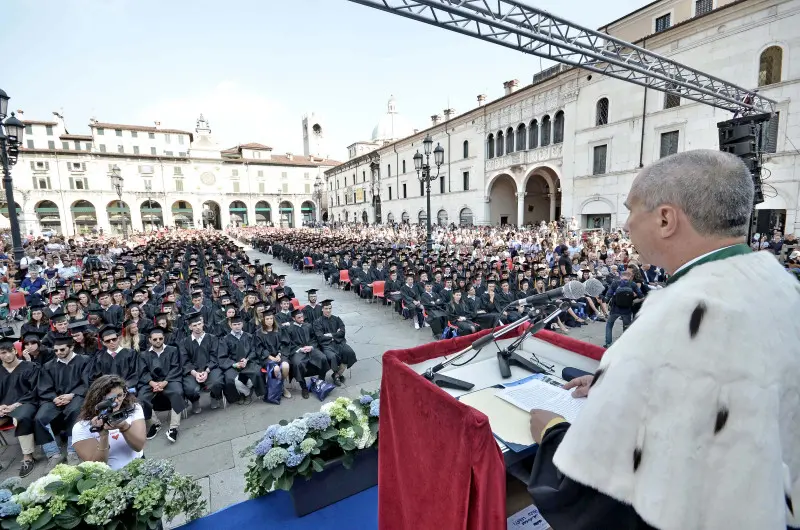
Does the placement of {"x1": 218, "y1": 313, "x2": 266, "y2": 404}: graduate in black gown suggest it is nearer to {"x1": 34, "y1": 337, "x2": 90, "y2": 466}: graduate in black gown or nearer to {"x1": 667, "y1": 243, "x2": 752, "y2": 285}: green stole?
{"x1": 34, "y1": 337, "x2": 90, "y2": 466}: graduate in black gown

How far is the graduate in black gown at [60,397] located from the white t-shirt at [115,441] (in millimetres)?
1747

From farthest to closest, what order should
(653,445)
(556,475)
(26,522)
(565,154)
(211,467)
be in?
(565,154) → (211,467) → (26,522) → (556,475) → (653,445)

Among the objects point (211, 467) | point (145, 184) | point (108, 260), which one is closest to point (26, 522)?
point (211, 467)

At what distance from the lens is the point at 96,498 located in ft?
7.73

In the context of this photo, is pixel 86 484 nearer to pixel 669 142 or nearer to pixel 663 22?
pixel 669 142

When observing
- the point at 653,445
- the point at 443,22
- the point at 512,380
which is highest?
the point at 443,22

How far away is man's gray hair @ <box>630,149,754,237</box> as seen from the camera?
1.12 metres

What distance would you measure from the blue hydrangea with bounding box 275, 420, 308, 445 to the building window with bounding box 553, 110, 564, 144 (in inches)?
1072

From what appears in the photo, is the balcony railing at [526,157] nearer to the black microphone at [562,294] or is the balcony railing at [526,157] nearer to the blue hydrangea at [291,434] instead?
the black microphone at [562,294]

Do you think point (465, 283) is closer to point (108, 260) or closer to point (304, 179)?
point (108, 260)

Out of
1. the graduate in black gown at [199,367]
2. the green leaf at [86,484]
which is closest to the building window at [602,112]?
the graduate in black gown at [199,367]

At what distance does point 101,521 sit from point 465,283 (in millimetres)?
8499

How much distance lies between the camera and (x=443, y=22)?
22.7 feet

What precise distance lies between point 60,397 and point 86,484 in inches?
125
